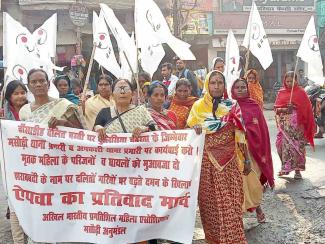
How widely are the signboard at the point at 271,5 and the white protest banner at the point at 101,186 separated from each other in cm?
1885

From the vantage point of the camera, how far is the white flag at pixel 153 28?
557cm

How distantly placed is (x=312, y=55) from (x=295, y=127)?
1.10 meters

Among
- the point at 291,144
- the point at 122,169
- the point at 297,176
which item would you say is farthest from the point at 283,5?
the point at 122,169

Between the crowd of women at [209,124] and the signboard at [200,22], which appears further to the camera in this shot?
the signboard at [200,22]

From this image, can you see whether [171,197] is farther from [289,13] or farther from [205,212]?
[289,13]

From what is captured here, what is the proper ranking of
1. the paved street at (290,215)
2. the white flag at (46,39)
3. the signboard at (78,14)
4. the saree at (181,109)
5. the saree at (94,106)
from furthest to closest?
the signboard at (78,14) < the white flag at (46,39) < the saree at (94,106) < the saree at (181,109) < the paved street at (290,215)

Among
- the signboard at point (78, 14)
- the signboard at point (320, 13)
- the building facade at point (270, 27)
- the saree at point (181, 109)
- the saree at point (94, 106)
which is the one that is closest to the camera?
the saree at point (181, 109)

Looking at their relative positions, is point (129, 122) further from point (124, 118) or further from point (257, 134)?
point (257, 134)

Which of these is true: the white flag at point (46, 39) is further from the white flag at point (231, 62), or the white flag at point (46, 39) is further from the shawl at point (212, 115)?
the shawl at point (212, 115)

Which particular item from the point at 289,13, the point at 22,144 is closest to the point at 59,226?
the point at 22,144

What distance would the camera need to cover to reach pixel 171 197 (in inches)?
138

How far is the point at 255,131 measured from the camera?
16.1 ft

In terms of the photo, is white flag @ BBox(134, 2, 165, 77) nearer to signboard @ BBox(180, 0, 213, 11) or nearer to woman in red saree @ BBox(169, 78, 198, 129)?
woman in red saree @ BBox(169, 78, 198, 129)

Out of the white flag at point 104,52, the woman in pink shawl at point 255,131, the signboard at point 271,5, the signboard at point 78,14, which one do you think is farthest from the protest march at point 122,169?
the signboard at point 271,5
